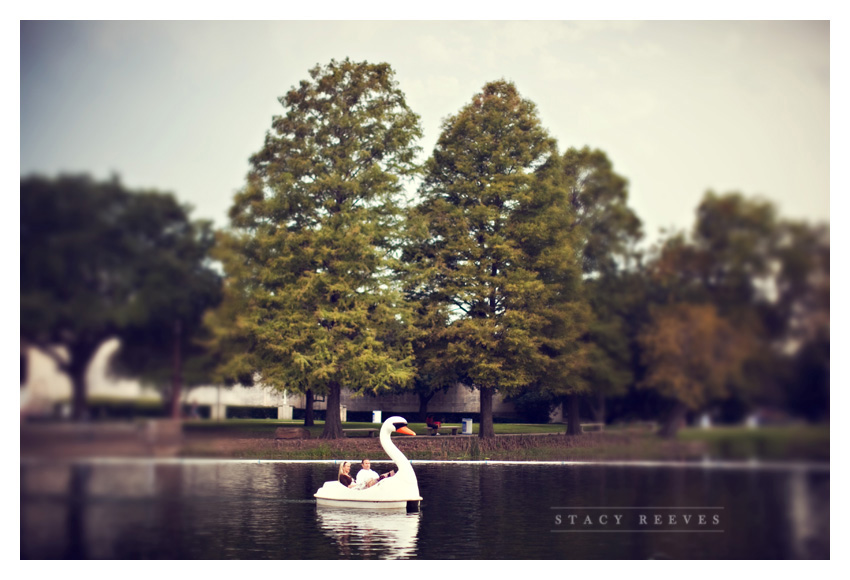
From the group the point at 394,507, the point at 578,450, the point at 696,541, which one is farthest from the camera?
the point at 578,450

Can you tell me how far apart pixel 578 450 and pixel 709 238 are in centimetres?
659

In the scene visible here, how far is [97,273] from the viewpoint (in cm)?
1620

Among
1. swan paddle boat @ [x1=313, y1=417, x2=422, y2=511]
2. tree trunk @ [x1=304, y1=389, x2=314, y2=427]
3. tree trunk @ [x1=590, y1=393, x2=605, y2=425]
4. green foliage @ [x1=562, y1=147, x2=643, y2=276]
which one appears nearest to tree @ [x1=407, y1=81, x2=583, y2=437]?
green foliage @ [x1=562, y1=147, x2=643, y2=276]

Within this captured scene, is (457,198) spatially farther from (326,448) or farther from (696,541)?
(696,541)

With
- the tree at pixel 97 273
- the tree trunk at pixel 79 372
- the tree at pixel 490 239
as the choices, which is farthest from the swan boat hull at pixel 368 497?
the tree at pixel 490 239

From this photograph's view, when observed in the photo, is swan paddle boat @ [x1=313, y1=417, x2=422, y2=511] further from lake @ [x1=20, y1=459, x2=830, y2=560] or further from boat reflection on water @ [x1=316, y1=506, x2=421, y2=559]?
lake @ [x1=20, y1=459, x2=830, y2=560]

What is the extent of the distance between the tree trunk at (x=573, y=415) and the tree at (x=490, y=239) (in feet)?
13.4

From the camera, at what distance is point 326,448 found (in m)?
27.8

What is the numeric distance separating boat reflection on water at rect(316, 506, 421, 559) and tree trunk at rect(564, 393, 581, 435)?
549 centimetres

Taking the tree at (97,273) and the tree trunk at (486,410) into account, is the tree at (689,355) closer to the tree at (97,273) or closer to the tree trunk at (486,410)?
the tree at (97,273)

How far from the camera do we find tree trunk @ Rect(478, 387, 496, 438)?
2848cm

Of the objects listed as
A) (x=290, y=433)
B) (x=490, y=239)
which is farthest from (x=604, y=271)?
(x=290, y=433)

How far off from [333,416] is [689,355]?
1481 centimetres

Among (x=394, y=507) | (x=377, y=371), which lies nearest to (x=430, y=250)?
(x=377, y=371)
